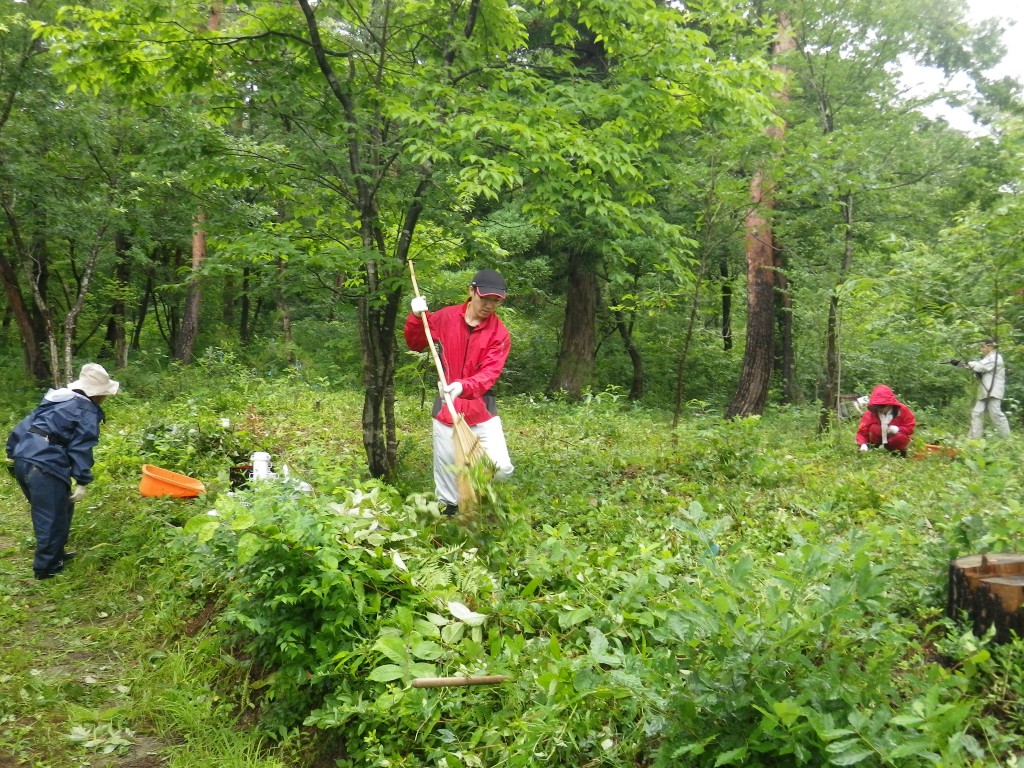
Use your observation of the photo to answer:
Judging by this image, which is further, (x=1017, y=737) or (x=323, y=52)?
(x=323, y=52)

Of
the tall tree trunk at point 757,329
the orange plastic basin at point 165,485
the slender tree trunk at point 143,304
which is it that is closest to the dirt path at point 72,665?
the orange plastic basin at point 165,485

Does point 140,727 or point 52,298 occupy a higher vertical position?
point 52,298

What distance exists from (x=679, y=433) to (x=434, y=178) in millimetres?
4129

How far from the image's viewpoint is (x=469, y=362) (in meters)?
5.39

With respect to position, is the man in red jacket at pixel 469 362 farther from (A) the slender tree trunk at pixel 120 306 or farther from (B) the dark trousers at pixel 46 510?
(A) the slender tree trunk at pixel 120 306

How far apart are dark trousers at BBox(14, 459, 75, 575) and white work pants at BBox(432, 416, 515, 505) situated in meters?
2.73

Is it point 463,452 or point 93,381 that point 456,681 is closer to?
point 463,452

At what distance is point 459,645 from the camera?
10.3 feet

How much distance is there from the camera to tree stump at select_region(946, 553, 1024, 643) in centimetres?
267

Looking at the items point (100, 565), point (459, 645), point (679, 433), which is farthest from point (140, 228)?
point (459, 645)

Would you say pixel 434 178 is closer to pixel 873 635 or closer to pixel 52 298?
pixel 873 635

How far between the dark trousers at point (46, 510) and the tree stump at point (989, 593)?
5.58 meters

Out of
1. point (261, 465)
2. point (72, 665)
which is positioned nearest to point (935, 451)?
point (261, 465)

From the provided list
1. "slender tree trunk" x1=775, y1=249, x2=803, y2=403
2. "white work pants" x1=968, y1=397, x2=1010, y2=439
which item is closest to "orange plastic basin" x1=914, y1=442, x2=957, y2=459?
"white work pants" x1=968, y1=397, x2=1010, y2=439
